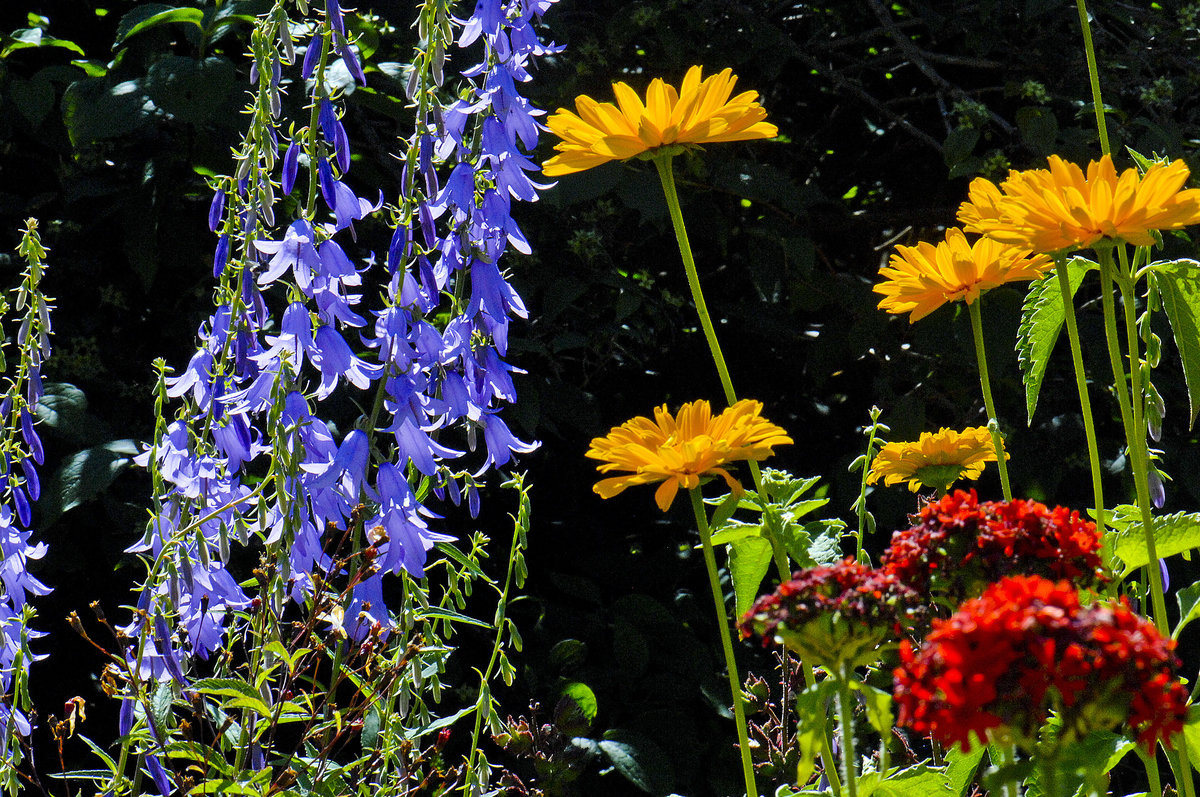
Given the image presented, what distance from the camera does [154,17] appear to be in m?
1.93

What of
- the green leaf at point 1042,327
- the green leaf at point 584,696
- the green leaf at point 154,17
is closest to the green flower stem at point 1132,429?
the green leaf at point 1042,327

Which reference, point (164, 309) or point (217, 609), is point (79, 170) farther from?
point (217, 609)

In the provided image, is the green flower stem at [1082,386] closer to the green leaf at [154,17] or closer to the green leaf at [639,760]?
the green leaf at [639,760]

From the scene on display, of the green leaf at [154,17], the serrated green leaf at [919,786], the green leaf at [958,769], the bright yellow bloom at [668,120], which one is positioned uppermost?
the green leaf at [154,17]

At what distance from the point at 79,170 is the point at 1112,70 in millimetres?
2497

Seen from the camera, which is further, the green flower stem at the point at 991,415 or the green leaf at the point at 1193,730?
the green flower stem at the point at 991,415

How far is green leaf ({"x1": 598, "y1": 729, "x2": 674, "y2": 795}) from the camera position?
2.01 m

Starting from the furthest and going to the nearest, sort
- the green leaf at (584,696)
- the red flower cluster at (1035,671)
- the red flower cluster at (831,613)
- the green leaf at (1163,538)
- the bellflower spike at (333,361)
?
the green leaf at (584,696)
the bellflower spike at (333,361)
the green leaf at (1163,538)
the red flower cluster at (831,613)
the red flower cluster at (1035,671)

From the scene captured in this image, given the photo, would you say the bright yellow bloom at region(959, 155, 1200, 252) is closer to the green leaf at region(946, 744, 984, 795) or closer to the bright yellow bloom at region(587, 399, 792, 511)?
the bright yellow bloom at region(587, 399, 792, 511)

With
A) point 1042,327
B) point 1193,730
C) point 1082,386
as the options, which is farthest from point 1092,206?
point 1193,730

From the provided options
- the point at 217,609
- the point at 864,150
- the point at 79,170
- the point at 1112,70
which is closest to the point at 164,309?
the point at 79,170

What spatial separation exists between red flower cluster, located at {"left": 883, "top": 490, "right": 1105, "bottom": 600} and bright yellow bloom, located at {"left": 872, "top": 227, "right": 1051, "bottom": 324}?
347 millimetres

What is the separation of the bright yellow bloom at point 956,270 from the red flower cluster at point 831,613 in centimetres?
44

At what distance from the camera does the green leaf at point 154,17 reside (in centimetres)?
194
